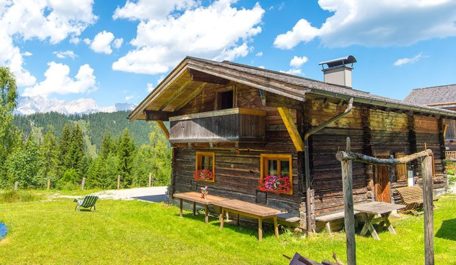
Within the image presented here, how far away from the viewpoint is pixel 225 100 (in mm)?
13859

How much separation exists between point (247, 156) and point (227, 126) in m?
1.79

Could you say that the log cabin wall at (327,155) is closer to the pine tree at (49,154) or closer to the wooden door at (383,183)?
the wooden door at (383,183)

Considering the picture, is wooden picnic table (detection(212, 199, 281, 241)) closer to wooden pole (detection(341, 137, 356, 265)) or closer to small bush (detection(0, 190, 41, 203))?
wooden pole (detection(341, 137, 356, 265))

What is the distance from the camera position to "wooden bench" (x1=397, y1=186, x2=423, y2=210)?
43.4ft

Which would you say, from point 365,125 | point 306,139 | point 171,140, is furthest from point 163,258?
point 365,125

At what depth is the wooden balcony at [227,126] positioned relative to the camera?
10.9 m

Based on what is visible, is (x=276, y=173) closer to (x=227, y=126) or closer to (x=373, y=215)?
(x=227, y=126)

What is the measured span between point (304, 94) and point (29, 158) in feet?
131

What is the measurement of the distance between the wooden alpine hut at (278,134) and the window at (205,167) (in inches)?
1.7

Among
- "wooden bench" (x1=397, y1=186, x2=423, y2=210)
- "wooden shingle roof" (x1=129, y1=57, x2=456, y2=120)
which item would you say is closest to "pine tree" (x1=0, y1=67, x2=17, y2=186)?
"wooden shingle roof" (x1=129, y1=57, x2=456, y2=120)

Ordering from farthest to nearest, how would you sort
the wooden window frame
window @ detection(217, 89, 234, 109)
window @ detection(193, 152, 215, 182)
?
window @ detection(193, 152, 215, 182)
window @ detection(217, 89, 234, 109)
the wooden window frame

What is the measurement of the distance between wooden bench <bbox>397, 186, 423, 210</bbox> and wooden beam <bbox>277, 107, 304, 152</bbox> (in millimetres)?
6063

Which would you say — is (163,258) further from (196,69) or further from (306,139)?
(196,69)

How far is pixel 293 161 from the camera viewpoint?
10.6 metres
